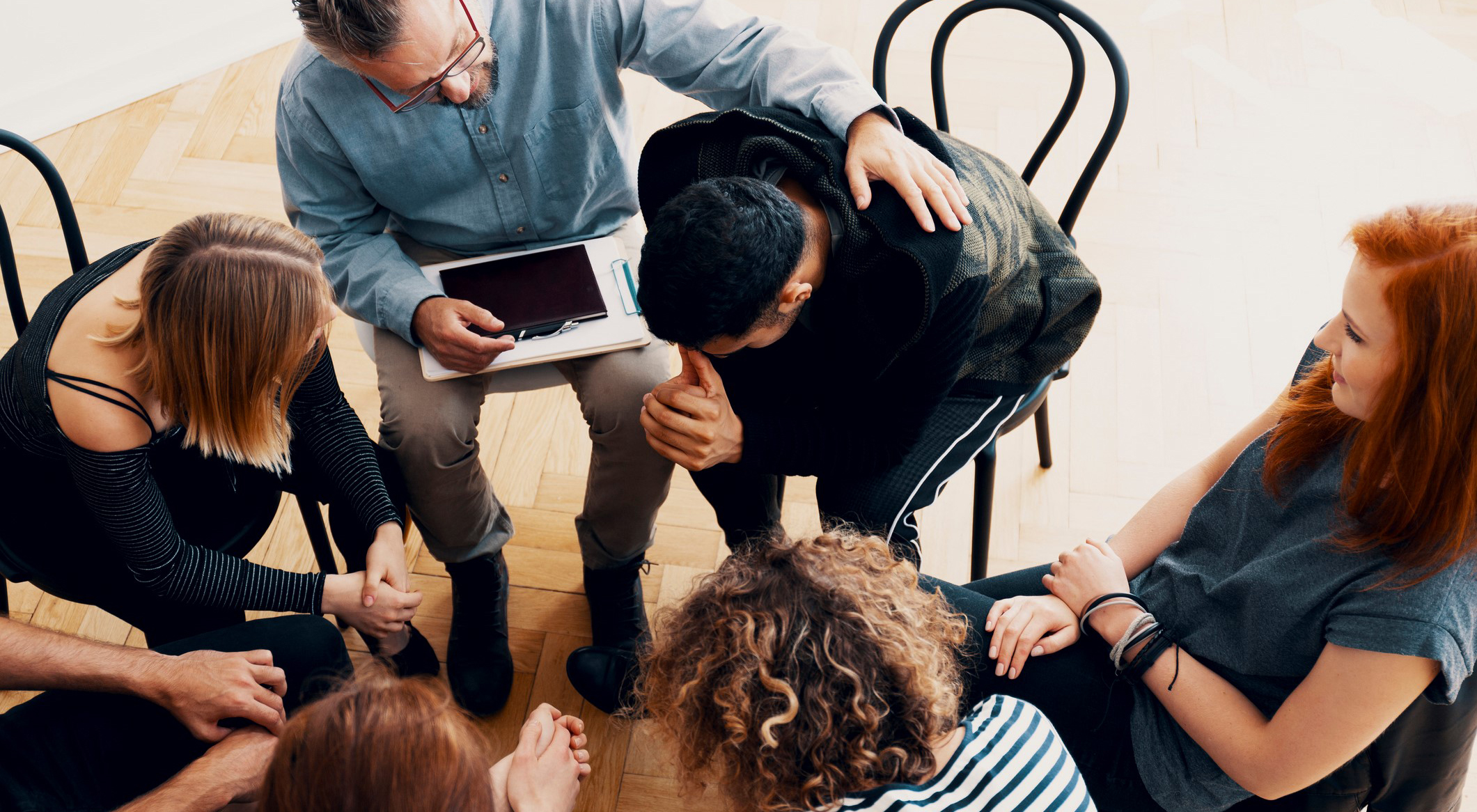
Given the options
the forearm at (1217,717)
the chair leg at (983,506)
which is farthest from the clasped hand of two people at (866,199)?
the forearm at (1217,717)

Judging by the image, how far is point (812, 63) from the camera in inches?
60.8

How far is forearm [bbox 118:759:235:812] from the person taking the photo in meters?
1.20

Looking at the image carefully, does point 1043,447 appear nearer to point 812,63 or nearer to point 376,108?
point 812,63

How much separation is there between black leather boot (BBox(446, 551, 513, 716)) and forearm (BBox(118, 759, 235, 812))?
60 cm

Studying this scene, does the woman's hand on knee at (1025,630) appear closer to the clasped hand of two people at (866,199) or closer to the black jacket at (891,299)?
the black jacket at (891,299)

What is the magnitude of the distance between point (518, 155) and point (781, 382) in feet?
1.88

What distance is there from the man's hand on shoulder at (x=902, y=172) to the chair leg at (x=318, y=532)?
1.04 meters

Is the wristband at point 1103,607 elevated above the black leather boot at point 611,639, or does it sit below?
above

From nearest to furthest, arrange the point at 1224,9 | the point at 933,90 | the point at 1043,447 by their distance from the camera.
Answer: the point at 933,90, the point at 1043,447, the point at 1224,9

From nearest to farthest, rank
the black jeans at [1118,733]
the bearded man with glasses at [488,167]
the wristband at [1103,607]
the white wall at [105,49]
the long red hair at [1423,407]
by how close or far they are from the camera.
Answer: the long red hair at [1423,407]
the black jeans at [1118,733]
the wristband at [1103,607]
the bearded man with glasses at [488,167]
the white wall at [105,49]

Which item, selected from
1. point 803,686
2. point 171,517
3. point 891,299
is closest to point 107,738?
point 171,517

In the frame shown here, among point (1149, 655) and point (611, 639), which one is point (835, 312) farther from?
point (611, 639)

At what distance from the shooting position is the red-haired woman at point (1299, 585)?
1011 mm

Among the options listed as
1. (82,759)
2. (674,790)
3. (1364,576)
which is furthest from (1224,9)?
(82,759)
